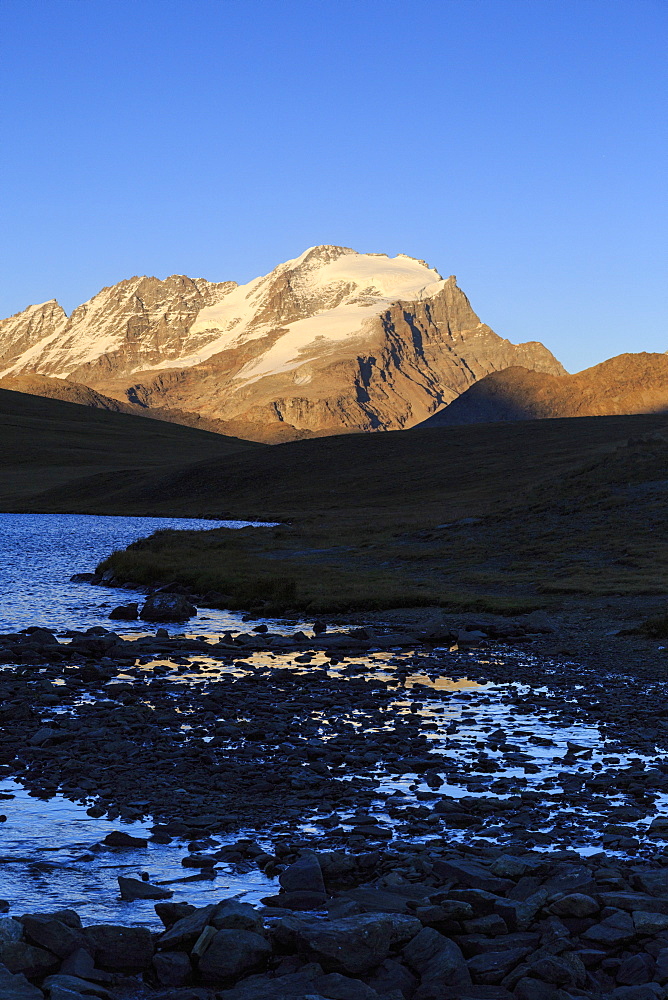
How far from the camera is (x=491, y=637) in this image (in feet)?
98.0

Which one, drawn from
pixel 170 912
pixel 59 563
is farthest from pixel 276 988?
pixel 59 563

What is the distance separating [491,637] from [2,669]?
13.6 m

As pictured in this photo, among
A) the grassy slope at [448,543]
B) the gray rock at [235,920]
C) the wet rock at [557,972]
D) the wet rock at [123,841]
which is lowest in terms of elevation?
the wet rock at [123,841]

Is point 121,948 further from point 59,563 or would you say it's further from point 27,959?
point 59,563

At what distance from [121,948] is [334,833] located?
415cm

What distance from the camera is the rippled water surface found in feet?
115

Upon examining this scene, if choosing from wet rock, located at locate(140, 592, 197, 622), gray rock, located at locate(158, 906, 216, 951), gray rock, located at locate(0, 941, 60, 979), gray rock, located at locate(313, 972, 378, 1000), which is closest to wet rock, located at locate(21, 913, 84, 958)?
gray rock, located at locate(0, 941, 60, 979)

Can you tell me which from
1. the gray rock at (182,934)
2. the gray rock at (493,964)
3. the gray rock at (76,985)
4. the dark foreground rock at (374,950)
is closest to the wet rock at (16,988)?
the dark foreground rock at (374,950)

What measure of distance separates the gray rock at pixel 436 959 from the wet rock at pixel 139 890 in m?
2.93

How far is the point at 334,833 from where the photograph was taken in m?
12.7

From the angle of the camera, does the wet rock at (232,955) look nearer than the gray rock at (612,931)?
Yes

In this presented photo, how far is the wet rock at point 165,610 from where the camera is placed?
34.5m

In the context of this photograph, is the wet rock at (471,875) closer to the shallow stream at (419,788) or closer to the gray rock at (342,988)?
the shallow stream at (419,788)

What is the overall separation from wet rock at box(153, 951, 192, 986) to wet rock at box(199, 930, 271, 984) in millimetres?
133
